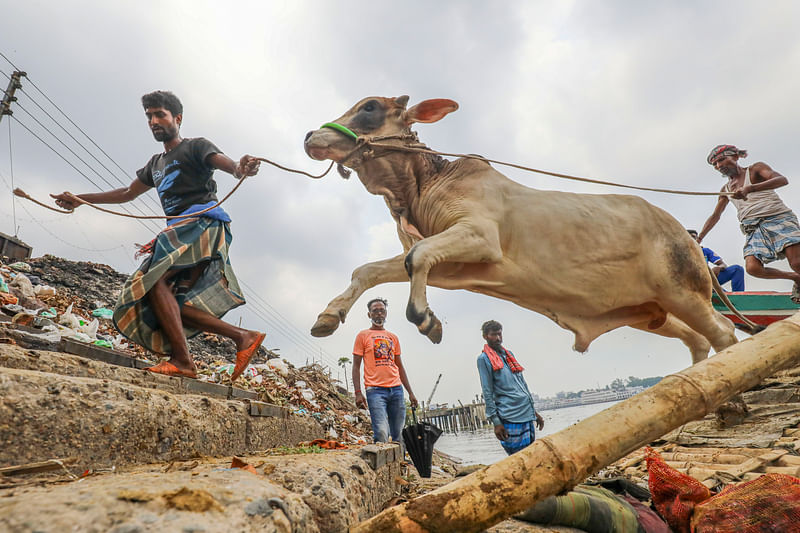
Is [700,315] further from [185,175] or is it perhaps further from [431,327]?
[185,175]

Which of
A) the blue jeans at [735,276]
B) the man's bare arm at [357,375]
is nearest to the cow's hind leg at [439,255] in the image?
the man's bare arm at [357,375]

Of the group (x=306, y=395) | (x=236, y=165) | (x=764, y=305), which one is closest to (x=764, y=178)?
(x=764, y=305)

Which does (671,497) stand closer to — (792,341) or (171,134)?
(792,341)

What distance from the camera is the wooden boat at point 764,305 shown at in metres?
5.48

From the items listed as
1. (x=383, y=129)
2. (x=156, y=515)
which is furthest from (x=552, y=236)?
(x=156, y=515)

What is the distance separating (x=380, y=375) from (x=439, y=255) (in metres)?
2.86

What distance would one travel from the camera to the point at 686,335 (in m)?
4.32

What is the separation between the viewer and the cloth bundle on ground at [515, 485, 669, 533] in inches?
80.7

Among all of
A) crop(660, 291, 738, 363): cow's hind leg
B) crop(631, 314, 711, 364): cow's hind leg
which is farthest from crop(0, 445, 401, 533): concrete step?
crop(631, 314, 711, 364): cow's hind leg

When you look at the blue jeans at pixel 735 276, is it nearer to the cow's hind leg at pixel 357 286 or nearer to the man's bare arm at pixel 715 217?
the man's bare arm at pixel 715 217

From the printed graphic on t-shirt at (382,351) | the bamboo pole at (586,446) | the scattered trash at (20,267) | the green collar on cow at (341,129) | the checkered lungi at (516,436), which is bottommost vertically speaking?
the checkered lungi at (516,436)

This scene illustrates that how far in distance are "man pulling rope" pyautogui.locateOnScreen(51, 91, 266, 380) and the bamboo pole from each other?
2.16 meters

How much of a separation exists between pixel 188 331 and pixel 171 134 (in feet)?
4.85

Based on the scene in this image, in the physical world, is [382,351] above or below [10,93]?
below
